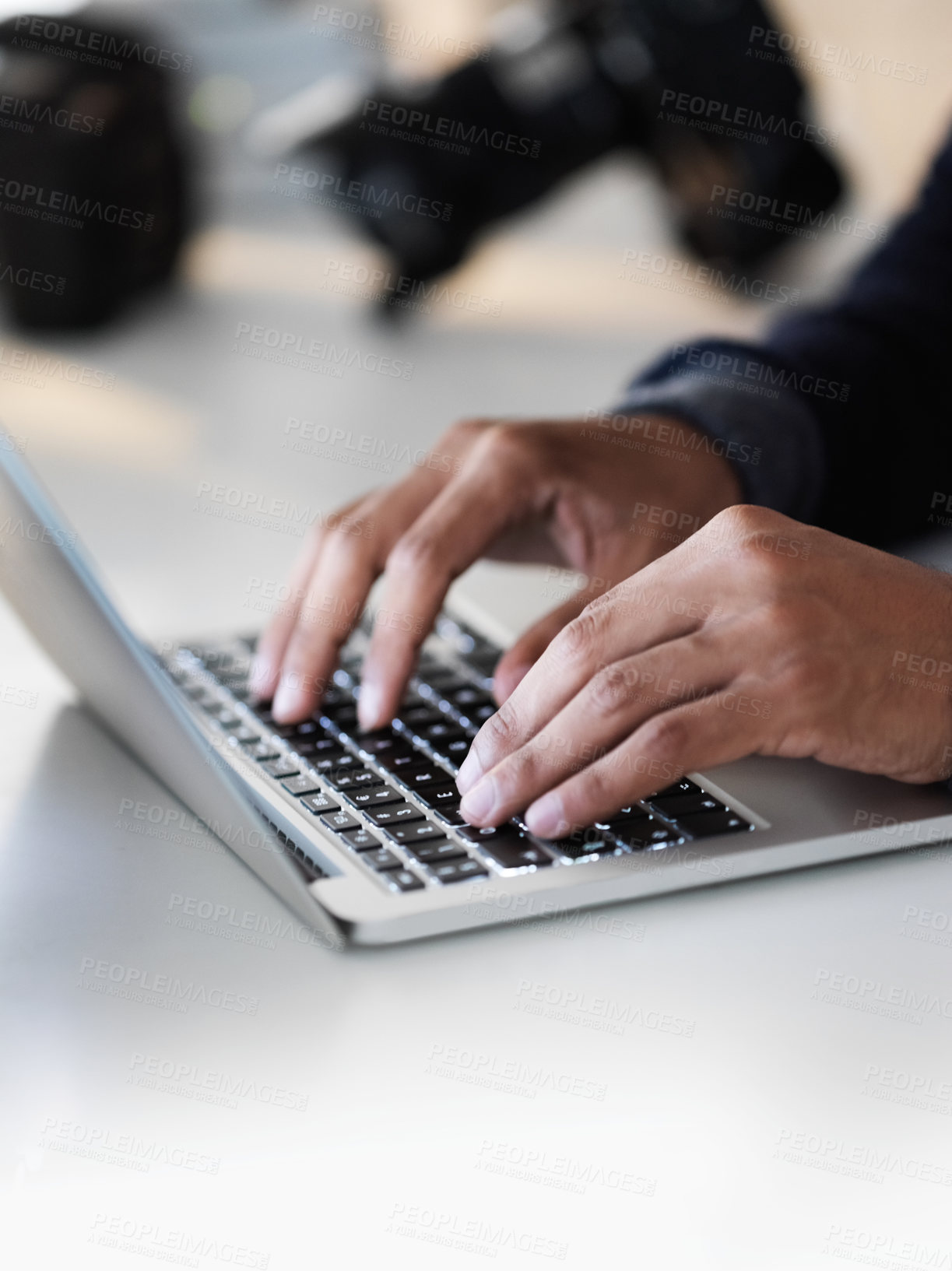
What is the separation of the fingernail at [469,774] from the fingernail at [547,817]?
4cm

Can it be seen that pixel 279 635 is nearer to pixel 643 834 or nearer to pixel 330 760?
pixel 330 760

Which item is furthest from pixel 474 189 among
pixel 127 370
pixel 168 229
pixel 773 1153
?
pixel 773 1153

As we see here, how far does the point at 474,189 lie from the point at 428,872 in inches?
46.4

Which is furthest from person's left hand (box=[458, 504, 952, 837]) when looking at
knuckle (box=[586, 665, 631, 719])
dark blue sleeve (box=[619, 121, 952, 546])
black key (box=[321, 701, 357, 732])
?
dark blue sleeve (box=[619, 121, 952, 546])

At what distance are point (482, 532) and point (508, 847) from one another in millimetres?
252

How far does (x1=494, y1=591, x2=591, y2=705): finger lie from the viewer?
0.69 meters

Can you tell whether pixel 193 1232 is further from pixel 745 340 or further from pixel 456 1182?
pixel 745 340

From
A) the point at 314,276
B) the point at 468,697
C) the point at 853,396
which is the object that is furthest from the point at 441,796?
the point at 314,276

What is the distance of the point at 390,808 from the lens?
600 mm

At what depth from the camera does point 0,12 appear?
1.57m

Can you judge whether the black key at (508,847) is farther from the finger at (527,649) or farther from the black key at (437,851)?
the finger at (527,649)

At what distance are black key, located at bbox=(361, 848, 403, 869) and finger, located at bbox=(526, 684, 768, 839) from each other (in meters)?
0.06

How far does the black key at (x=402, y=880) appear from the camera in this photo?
536 millimetres

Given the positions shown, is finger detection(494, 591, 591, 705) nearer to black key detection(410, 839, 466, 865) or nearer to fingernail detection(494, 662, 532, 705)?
fingernail detection(494, 662, 532, 705)
